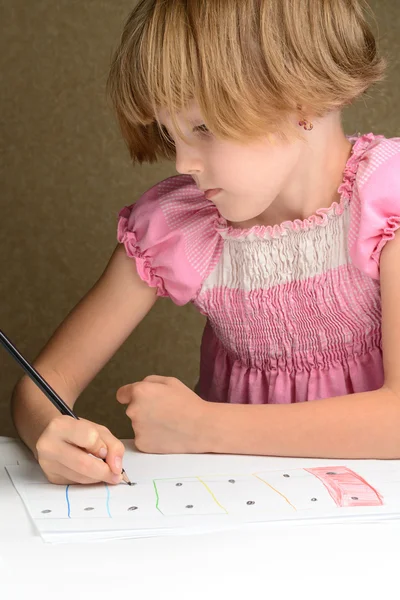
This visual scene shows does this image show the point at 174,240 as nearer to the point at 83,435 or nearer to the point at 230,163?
the point at 230,163

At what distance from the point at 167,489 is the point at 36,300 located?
133cm

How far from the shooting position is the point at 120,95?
1.05 m

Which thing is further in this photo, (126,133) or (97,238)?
(97,238)

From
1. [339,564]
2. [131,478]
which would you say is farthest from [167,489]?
[339,564]

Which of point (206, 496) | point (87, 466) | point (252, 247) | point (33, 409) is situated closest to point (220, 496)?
point (206, 496)

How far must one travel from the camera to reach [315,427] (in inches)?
37.2

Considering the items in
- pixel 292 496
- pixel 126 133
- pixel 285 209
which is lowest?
pixel 292 496

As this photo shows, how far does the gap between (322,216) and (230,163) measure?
0.19 meters

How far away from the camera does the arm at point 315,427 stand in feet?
3.08

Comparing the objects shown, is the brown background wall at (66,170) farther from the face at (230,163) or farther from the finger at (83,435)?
the finger at (83,435)

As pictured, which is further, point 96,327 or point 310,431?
point 96,327

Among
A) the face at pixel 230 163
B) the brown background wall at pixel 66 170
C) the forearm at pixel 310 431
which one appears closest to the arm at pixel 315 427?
the forearm at pixel 310 431

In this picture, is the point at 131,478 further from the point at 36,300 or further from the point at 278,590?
the point at 36,300

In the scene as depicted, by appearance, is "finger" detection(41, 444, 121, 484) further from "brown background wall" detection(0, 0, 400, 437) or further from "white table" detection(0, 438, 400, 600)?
"brown background wall" detection(0, 0, 400, 437)
